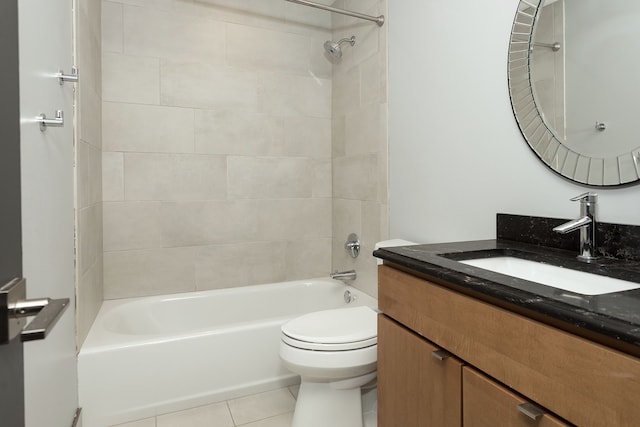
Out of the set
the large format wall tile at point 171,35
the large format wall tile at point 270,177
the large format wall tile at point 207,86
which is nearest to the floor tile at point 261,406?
the large format wall tile at point 270,177

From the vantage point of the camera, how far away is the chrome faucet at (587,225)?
109cm

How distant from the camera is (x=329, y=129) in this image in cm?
284

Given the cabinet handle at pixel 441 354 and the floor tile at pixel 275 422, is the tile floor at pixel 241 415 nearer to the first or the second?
the floor tile at pixel 275 422

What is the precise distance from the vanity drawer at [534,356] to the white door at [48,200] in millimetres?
1034

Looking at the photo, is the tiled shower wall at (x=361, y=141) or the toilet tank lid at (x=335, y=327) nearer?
the toilet tank lid at (x=335, y=327)

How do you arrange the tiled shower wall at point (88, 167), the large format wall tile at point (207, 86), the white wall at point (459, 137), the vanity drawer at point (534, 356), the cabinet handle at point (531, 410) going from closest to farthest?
the vanity drawer at point (534, 356) → the cabinet handle at point (531, 410) → the white wall at point (459, 137) → the tiled shower wall at point (88, 167) → the large format wall tile at point (207, 86)

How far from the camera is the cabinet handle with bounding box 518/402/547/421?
725mm

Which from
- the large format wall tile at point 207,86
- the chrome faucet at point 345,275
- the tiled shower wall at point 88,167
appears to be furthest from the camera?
the chrome faucet at point 345,275

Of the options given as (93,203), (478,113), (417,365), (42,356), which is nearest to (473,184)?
(478,113)

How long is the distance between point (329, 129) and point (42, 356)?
7.30ft

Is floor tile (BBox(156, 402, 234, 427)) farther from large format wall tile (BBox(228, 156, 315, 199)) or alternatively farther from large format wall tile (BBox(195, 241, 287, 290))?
large format wall tile (BBox(228, 156, 315, 199))

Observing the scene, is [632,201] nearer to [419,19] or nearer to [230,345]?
[419,19]

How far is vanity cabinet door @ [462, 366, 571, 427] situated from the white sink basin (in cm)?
36

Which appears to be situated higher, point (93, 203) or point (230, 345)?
point (93, 203)
